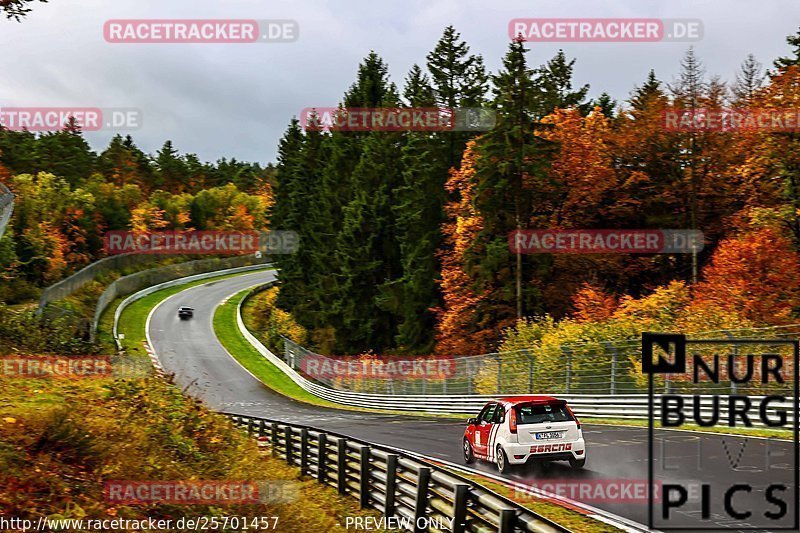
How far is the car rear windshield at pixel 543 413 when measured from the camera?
1611cm

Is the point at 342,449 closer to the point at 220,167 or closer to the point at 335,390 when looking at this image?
the point at 335,390

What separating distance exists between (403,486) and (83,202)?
83.5 meters

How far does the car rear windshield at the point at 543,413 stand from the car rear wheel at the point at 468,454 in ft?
9.39

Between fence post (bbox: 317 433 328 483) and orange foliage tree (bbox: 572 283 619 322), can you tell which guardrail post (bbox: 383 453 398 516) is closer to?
fence post (bbox: 317 433 328 483)

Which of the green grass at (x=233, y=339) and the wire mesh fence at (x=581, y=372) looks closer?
the wire mesh fence at (x=581, y=372)

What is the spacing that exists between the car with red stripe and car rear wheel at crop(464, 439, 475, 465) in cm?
195

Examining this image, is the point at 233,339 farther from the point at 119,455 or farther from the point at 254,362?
the point at 119,455

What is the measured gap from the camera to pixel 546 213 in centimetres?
4603

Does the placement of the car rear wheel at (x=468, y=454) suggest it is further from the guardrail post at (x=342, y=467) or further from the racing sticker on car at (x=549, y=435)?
the guardrail post at (x=342, y=467)

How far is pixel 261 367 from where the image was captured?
66.2 meters

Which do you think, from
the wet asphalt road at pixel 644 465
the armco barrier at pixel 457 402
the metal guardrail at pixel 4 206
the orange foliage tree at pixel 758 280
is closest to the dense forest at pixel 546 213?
the orange foliage tree at pixel 758 280

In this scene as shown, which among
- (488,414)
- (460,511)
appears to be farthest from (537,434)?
(460,511)

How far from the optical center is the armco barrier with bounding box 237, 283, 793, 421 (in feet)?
80.0

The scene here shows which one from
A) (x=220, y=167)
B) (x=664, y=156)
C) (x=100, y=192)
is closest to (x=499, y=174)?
(x=664, y=156)
